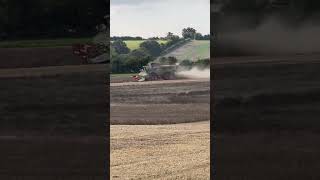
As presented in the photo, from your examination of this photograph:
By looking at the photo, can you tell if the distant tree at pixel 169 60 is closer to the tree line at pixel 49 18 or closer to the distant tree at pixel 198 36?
the distant tree at pixel 198 36

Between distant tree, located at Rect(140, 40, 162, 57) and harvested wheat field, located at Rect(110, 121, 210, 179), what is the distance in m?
1.75

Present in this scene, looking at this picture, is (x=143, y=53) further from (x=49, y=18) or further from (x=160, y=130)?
(x=49, y=18)

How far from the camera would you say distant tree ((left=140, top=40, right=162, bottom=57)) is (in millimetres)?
9653

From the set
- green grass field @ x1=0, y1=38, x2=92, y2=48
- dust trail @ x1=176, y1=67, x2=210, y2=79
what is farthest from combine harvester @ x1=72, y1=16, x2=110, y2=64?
dust trail @ x1=176, y1=67, x2=210, y2=79

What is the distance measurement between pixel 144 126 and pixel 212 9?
6.04 meters

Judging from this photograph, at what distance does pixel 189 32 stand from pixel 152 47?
153 centimetres

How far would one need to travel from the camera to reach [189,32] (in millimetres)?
8852

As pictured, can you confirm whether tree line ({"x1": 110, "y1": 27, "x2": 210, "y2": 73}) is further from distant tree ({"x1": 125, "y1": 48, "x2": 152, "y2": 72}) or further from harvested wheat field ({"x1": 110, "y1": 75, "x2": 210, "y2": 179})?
harvested wheat field ({"x1": 110, "y1": 75, "x2": 210, "y2": 179})

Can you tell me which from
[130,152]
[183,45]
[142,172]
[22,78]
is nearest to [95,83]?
[22,78]

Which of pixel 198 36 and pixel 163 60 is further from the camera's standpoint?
pixel 163 60

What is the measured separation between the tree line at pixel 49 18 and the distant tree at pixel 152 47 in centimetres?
601

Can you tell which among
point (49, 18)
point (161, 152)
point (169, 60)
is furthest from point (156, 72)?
point (49, 18)

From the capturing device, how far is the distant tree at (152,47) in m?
9.65

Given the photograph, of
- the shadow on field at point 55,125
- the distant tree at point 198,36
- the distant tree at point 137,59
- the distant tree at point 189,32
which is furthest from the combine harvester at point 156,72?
the shadow on field at point 55,125
